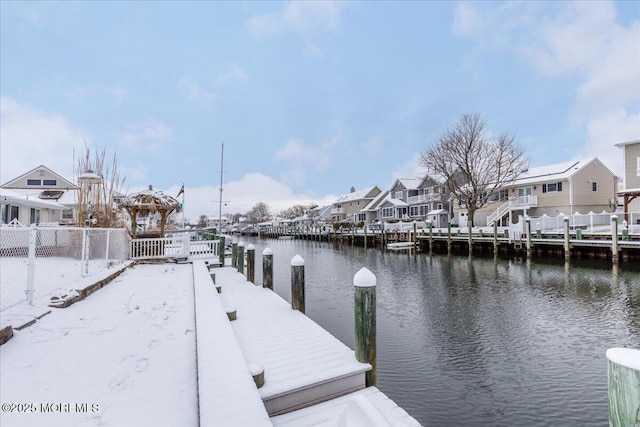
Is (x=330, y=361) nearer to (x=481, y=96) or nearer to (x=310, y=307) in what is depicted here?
(x=310, y=307)

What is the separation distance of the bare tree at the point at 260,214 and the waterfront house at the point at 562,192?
108569 mm

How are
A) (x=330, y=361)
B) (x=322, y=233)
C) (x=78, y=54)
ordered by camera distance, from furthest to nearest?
(x=322, y=233) → (x=78, y=54) → (x=330, y=361)

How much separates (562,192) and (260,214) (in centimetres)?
11570

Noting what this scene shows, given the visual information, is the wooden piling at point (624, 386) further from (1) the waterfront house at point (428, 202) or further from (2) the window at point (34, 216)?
(1) the waterfront house at point (428, 202)

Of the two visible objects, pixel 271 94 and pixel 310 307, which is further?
pixel 271 94

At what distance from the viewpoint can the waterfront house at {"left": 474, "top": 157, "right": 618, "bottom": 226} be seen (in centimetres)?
3206

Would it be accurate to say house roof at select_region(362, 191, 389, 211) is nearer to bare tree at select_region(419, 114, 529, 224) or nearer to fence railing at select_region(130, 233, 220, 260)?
bare tree at select_region(419, 114, 529, 224)

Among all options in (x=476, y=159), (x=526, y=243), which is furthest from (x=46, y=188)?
(x=476, y=159)

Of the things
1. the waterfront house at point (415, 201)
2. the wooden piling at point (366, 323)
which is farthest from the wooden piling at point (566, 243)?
the wooden piling at point (366, 323)

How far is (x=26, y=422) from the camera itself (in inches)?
107

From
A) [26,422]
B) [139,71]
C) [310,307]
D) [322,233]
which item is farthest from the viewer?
[322,233]

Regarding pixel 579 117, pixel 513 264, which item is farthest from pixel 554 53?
pixel 513 264

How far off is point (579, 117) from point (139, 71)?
31002 mm

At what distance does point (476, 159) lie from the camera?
3347cm
